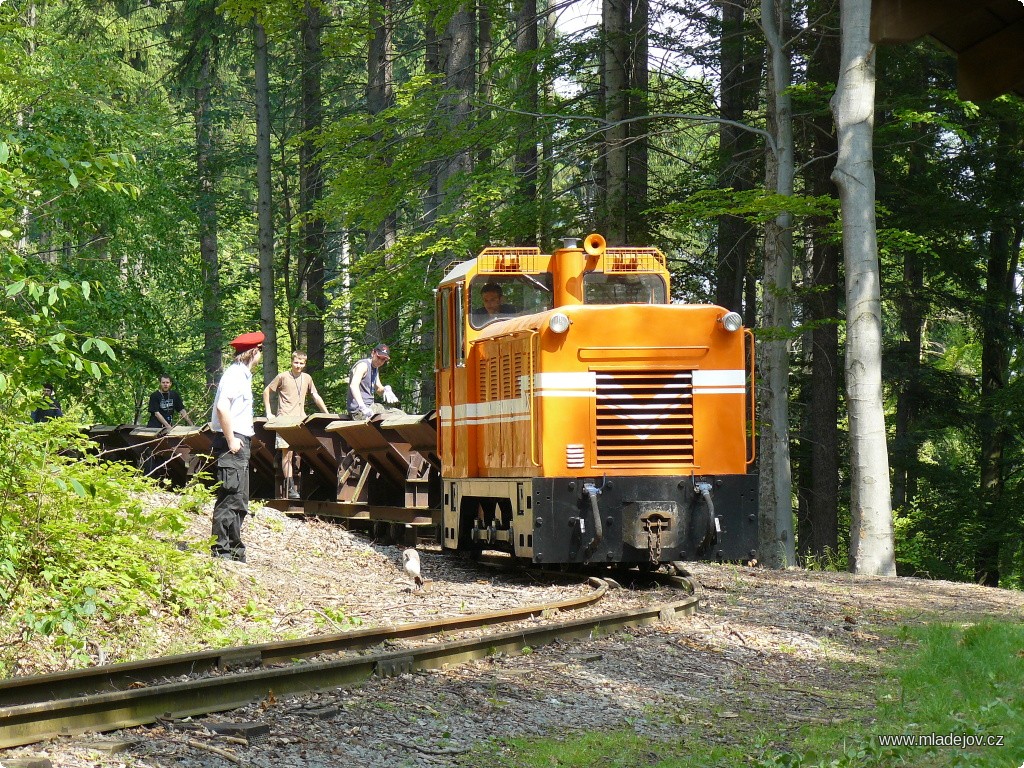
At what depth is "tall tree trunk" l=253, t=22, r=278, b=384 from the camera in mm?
26703

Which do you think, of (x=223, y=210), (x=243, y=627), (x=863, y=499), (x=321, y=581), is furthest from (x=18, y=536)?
(x=223, y=210)

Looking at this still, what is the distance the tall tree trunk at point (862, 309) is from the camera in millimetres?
14000

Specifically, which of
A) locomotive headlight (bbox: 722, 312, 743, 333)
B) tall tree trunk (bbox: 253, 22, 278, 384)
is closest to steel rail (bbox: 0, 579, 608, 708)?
locomotive headlight (bbox: 722, 312, 743, 333)

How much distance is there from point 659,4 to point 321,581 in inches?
556

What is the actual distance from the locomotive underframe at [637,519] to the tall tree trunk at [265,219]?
16842 mm

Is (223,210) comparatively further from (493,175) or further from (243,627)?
(243,627)

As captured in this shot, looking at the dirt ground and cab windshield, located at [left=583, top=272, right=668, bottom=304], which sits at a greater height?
cab windshield, located at [left=583, top=272, right=668, bottom=304]

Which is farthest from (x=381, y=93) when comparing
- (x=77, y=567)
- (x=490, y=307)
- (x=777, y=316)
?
(x=77, y=567)

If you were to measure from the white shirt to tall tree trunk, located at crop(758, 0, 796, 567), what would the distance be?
931cm

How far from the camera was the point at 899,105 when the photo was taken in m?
17.4

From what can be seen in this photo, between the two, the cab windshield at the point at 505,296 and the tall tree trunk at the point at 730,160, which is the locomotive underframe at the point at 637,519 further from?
the tall tree trunk at the point at 730,160

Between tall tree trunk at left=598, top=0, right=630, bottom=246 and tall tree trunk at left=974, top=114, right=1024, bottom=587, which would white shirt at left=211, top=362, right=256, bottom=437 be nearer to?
tall tree trunk at left=598, top=0, right=630, bottom=246

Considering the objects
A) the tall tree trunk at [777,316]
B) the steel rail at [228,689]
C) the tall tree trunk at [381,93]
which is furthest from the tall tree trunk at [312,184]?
the steel rail at [228,689]

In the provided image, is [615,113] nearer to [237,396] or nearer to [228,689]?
[237,396]
